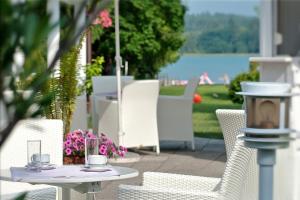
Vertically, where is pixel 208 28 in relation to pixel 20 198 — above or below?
above

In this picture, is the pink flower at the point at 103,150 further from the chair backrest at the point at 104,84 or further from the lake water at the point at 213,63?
the lake water at the point at 213,63

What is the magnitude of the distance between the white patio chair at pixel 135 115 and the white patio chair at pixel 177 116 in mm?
390

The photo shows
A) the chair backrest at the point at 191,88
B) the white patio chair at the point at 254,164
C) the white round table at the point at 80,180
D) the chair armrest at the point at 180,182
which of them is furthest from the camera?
the chair backrest at the point at 191,88

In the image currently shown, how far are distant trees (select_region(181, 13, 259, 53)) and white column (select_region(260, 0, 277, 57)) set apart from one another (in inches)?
1370

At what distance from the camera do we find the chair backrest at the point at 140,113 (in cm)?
855

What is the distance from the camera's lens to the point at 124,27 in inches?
846

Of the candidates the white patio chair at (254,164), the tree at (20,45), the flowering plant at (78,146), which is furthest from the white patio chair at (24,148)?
the tree at (20,45)

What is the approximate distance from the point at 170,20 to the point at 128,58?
110 inches

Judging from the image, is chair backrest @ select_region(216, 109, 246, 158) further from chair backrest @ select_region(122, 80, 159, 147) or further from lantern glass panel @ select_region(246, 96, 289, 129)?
chair backrest @ select_region(122, 80, 159, 147)

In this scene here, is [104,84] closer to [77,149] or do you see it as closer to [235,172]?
[77,149]

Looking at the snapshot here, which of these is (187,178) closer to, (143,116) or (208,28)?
(143,116)

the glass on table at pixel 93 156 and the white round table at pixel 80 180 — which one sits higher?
the glass on table at pixel 93 156

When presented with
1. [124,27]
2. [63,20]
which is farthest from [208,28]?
[63,20]

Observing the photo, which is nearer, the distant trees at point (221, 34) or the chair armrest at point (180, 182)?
the chair armrest at point (180, 182)
